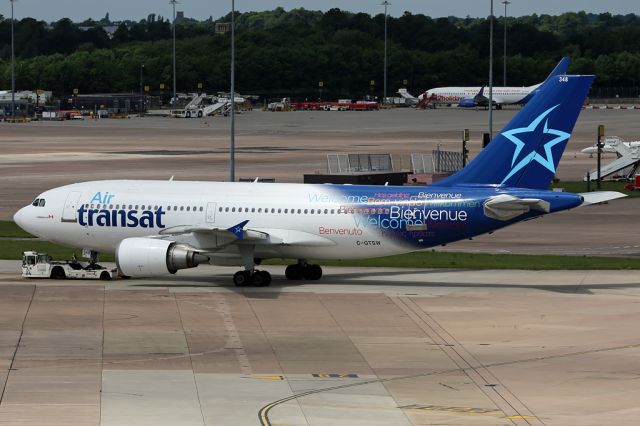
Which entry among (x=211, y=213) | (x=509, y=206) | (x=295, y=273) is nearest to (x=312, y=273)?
(x=295, y=273)

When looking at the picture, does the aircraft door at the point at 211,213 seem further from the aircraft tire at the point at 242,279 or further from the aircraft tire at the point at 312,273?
the aircraft tire at the point at 312,273

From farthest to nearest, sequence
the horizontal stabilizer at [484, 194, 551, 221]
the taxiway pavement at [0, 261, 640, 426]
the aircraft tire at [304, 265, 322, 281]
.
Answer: the aircraft tire at [304, 265, 322, 281]
the horizontal stabilizer at [484, 194, 551, 221]
the taxiway pavement at [0, 261, 640, 426]

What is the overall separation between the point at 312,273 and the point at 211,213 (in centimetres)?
480

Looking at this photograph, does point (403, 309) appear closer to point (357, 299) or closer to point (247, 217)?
point (357, 299)

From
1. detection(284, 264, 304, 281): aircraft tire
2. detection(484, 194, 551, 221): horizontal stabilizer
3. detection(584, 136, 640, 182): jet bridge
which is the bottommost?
detection(284, 264, 304, 281): aircraft tire

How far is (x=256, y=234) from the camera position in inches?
1976

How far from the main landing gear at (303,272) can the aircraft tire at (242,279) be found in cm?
246

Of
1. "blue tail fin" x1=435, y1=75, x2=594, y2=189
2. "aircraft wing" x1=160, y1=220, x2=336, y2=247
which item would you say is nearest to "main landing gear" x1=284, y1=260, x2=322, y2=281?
"aircraft wing" x1=160, y1=220, x2=336, y2=247

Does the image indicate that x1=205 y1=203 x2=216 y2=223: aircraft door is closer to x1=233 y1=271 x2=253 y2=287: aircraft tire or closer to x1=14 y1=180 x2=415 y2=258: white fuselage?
x1=14 y1=180 x2=415 y2=258: white fuselage

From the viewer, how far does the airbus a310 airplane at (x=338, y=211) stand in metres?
49.4

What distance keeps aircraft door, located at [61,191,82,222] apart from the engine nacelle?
4.28 meters

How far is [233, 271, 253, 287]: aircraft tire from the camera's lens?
51.4 meters

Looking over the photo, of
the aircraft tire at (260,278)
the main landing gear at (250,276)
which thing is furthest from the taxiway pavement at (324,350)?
the main landing gear at (250,276)

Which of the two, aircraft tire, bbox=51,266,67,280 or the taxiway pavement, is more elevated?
aircraft tire, bbox=51,266,67,280
